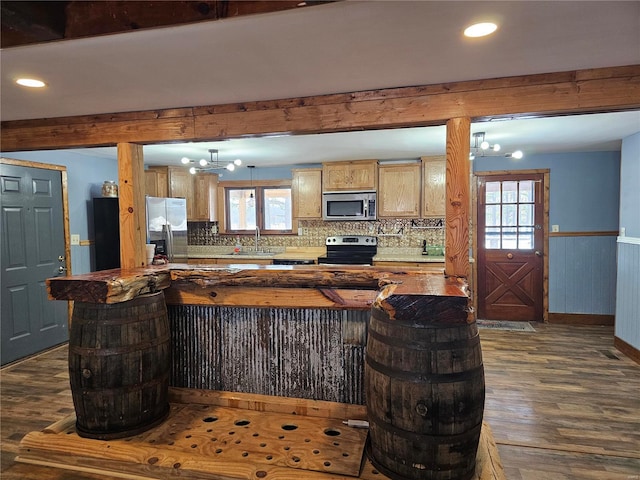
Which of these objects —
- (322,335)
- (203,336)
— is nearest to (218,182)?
(203,336)

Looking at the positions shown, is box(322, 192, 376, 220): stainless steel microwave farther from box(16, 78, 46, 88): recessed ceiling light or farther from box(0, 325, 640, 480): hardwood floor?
box(16, 78, 46, 88): recessed ceiling light

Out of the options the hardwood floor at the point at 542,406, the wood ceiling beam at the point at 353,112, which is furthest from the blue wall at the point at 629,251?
the wood ceiling beam at the point at 353,112

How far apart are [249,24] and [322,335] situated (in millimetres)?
1613

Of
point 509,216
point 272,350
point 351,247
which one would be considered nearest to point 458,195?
point 272,350

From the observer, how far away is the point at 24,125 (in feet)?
9.39

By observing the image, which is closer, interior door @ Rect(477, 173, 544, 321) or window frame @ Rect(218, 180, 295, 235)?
interior door @ Rect(477, 173, 544, 321)

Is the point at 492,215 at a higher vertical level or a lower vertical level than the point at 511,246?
higher

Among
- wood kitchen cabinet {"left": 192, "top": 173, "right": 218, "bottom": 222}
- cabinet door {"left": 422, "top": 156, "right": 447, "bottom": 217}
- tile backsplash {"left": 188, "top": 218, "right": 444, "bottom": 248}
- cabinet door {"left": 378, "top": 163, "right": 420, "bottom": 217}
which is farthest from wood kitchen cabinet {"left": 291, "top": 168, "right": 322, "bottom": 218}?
cabinet door {"left": 422, "top": 156, "right": 447, "bottom": 217}

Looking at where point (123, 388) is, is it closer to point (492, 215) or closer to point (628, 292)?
point (628, 292)

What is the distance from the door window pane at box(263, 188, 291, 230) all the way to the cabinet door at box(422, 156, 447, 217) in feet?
6.69

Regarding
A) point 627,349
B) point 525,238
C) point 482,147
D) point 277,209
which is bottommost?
point 627,349

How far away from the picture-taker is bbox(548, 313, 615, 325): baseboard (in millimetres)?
4922

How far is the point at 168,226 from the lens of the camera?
5.02m

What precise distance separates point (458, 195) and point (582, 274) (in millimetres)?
3958
